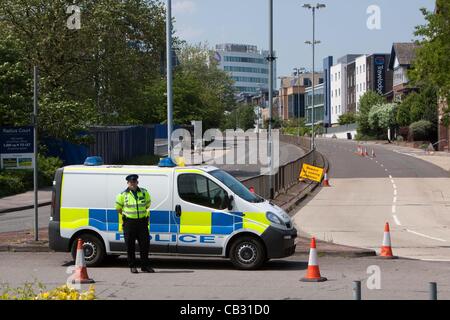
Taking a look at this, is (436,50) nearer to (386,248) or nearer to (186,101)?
(386,248)

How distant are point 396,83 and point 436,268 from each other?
341ft

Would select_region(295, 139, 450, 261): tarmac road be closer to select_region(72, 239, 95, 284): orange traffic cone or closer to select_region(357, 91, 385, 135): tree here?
select_region(72, 239, 95, 284): orange traffic cone

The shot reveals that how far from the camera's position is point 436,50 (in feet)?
155

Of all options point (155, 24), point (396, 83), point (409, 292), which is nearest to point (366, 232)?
point (409, 292)

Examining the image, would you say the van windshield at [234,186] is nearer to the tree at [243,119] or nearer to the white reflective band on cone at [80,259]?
the white reflective band on cone at [80,259]

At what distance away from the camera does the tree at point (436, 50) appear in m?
46.9

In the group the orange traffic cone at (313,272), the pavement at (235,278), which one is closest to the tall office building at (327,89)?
the pavement at (235,278)

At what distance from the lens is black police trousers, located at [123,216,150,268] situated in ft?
44.8

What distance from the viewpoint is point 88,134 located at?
45.5 m

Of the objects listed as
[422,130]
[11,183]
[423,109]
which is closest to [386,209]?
[11,183]

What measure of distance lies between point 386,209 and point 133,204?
1955 centimetres

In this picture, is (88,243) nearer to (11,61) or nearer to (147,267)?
(147,267)

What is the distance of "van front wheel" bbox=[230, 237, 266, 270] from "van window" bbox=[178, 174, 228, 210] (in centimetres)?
74

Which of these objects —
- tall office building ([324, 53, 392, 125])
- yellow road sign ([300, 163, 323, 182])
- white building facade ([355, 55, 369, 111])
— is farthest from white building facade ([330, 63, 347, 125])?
yellow road sign ([300, 163, 323, 182])
